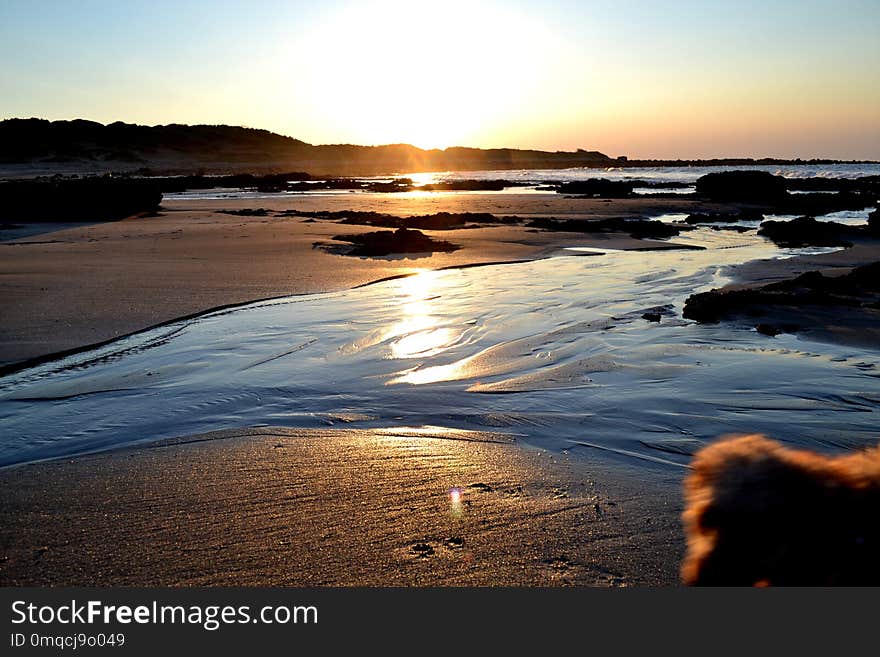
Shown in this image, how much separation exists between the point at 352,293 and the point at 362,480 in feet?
20.1

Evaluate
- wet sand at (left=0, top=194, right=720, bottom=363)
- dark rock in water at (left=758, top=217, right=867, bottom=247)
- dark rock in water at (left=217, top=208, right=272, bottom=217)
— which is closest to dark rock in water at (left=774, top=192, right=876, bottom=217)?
dark rock in water at (left=758, top=217, right=867, bottom=247)

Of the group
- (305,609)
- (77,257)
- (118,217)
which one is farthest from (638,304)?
(118,217)

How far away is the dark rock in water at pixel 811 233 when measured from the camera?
1645 cm

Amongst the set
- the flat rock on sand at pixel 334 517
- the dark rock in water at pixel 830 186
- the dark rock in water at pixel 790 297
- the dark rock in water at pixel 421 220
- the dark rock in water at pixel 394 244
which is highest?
the dark rock in water at pixel 830 186

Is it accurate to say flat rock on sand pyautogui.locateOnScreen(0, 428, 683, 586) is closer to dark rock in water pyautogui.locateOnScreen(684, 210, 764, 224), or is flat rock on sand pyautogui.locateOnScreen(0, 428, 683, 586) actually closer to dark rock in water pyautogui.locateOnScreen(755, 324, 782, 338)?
dark rock in water pyautogui.locateOnScreen(755, 324, 782, 338)

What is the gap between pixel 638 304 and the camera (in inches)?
340

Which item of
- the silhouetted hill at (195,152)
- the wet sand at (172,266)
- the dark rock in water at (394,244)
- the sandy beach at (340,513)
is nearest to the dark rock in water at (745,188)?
the wet sand at (172,266)

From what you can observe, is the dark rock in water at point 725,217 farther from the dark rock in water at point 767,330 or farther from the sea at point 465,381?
the dark rock in water at point 767,330

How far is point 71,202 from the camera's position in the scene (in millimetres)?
20844

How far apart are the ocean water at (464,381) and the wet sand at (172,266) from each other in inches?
27.9

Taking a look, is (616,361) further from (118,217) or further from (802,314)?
(118,217)

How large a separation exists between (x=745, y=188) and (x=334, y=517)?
35.1m

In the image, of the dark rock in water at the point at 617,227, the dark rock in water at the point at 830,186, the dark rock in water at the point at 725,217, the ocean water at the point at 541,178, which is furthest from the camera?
the dark rock in water at the point at 830,186

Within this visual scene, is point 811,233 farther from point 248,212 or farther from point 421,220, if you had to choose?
point 248,212
